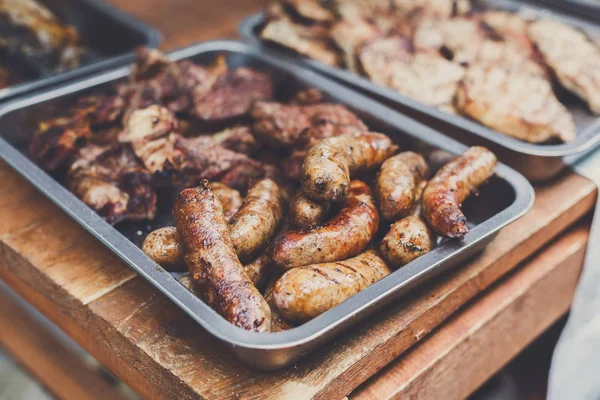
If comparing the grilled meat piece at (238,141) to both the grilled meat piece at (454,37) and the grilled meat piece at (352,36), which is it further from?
the grilled meat piece at (454,37)

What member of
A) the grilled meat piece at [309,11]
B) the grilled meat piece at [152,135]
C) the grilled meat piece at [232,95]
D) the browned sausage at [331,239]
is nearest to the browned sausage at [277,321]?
the browned sausage at [331,239]

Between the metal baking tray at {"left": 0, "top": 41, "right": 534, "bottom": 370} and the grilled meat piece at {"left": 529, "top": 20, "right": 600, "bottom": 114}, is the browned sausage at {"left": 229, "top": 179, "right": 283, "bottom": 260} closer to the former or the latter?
the metal baking tray at {"left": 0, "top": 41, "right": 534, "bottom": 370}

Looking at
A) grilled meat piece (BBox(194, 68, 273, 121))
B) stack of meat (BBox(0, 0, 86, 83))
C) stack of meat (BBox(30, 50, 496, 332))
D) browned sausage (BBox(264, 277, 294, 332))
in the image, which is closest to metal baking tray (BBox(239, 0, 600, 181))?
stack of meat (BBox(30, 50, 496, 332))

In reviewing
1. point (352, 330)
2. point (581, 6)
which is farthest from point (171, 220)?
point (581, 6)

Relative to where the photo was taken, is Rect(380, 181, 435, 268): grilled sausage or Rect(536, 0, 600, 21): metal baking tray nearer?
Rect(380, 181, 435, 268): grilled sausage

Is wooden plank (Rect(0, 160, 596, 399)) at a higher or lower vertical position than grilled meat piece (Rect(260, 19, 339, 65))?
lower

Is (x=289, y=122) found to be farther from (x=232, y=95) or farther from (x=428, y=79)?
(x=428, y=79)
